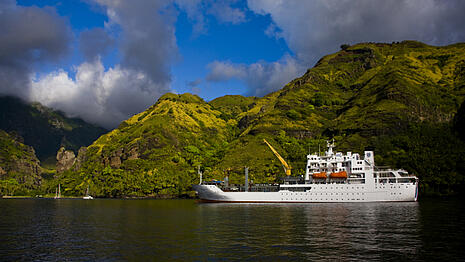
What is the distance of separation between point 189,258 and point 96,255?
993cm

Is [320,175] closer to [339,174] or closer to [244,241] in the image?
[339,174]

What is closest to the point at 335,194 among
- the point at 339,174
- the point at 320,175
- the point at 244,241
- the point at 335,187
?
the point at 335,187

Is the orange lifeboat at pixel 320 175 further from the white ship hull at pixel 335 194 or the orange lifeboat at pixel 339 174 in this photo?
the white ship hull at pixel 335 194

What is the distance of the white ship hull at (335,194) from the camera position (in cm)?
11012

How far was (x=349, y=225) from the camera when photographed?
5450 centimetres

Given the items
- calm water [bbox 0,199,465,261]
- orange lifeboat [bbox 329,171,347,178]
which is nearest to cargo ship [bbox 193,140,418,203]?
orange lifeboat [bbox 329,171,347,178]

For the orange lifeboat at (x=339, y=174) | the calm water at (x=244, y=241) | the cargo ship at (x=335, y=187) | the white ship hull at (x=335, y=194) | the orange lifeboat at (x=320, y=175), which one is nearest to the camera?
the calm water at (x=244, y=241)

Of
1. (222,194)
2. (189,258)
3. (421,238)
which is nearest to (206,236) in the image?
(189,258)

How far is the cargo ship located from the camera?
110500 mm

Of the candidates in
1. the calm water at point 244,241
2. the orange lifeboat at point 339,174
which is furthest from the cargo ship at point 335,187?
the calm water at point 244,241

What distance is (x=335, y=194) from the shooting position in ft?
367

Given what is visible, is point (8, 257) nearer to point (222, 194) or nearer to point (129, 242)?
point (129, 242)

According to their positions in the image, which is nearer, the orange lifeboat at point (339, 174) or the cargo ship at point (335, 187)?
the cargo ship at point (335, 187)

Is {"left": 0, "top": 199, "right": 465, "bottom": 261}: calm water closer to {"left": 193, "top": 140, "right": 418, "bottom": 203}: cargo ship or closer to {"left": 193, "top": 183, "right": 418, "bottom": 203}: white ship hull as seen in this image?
{"left": 193, "top": 183, "right": 418, "bottom": 203}: white ship hull
